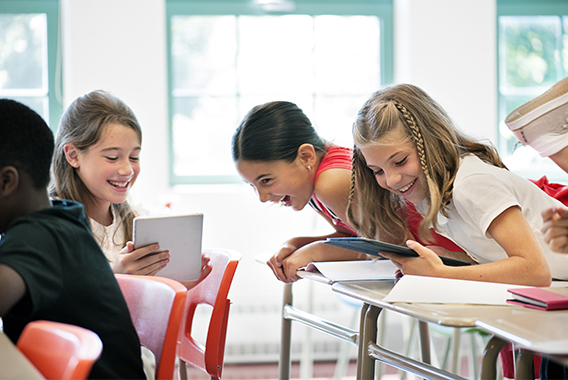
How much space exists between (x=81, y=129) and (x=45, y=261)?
0.94 meters

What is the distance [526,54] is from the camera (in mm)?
3350

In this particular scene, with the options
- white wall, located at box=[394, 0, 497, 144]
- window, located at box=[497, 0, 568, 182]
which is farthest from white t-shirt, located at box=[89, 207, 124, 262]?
window, located at box=[497, 0, 568, 182]

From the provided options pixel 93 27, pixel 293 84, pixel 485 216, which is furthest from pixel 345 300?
pixel 93 27

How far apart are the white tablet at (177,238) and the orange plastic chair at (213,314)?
85 mm

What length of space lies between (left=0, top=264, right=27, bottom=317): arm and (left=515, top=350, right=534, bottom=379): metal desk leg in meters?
0.77

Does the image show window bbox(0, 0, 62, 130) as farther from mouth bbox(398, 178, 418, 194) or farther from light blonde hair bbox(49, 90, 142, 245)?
mouth bbox(398, 178, 418, 194)

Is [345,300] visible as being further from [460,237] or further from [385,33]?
[385,33]

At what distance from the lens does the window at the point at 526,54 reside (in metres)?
3.33

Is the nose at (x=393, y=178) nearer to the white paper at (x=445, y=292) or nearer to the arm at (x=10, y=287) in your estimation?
the white paper at (x=445, y=292)

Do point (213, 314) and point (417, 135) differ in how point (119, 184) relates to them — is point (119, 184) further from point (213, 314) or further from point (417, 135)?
point (417, 135)

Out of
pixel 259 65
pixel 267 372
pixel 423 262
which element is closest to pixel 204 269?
pixel 423 262

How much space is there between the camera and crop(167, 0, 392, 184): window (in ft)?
10.6

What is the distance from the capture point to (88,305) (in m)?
0.91

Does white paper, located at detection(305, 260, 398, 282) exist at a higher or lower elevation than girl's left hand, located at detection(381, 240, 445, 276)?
lower
